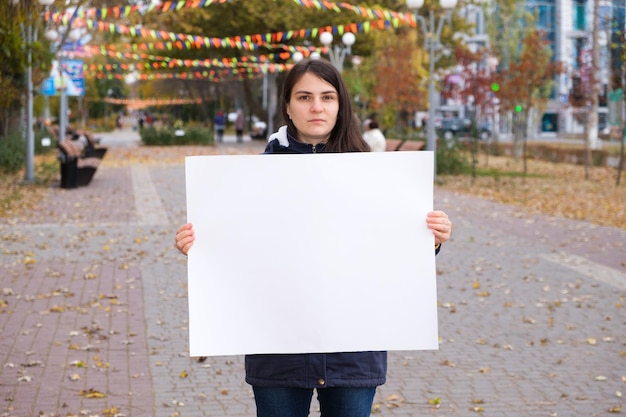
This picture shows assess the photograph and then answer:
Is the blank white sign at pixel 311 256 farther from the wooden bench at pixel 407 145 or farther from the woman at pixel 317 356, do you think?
the wooden bench at pixel 407 145

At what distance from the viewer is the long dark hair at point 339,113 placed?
3252 mm

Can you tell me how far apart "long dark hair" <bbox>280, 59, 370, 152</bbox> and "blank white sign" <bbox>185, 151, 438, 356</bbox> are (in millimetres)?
242

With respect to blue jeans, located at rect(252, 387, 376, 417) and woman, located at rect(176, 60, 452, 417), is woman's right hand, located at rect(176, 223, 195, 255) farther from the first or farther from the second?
blue jeans, located at rect(252, 387, 376, 417)

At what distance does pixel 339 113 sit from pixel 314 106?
11cm

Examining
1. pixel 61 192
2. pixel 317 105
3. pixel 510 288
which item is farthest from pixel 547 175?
pixel 317 105

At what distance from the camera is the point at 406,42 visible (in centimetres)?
4406

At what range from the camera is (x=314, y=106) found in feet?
10.6

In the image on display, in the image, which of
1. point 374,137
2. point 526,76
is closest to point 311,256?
point 374,137

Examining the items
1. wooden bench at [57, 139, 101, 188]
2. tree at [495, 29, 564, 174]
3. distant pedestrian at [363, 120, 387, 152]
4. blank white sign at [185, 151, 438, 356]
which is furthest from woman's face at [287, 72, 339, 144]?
tree at [495, 29, 564, 174]

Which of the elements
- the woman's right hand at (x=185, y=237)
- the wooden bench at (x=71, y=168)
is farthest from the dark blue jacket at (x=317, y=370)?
the wooden bench at (x=71, y=168)

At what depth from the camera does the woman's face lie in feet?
10.6

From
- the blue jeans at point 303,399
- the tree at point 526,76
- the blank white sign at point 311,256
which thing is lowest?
the blue jeans at point 303,399

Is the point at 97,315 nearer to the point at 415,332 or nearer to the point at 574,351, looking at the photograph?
the point at 574,351

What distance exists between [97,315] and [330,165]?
5.90m
